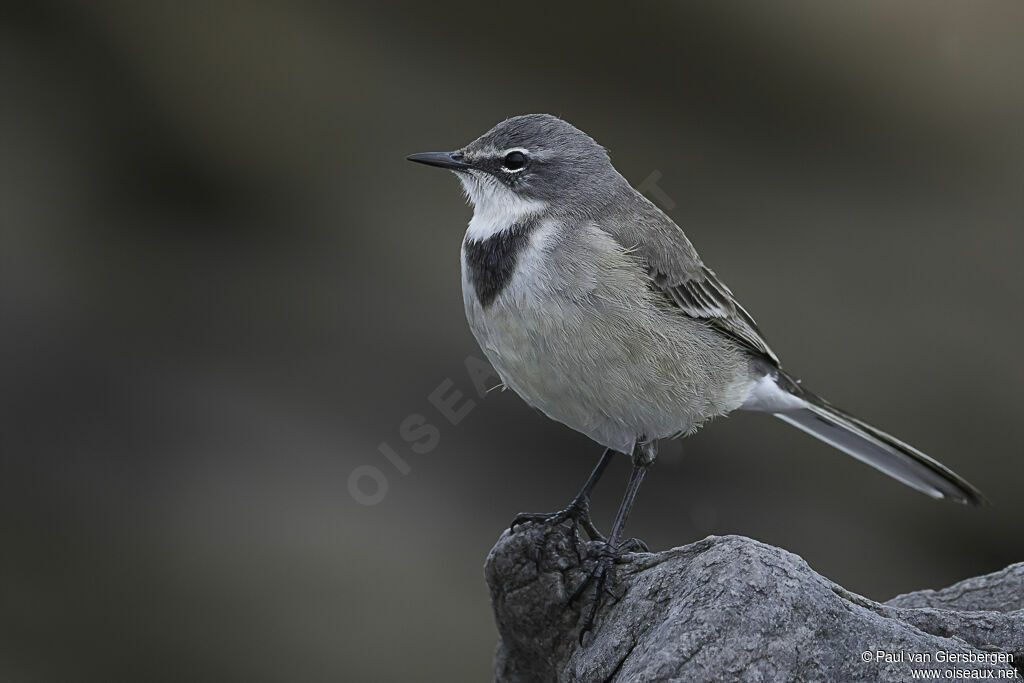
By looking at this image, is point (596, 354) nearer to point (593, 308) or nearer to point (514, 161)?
point (593, 308)

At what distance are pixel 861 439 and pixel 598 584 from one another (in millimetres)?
2195

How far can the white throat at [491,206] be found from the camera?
4.87 meters

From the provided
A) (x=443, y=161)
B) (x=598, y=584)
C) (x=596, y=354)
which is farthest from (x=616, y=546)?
(x=443, y=161)

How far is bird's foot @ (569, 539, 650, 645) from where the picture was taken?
172 inches

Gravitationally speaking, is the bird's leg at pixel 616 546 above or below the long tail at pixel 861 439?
below

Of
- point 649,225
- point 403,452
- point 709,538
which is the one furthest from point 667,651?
point 403,452

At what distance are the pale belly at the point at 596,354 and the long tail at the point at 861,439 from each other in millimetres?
849

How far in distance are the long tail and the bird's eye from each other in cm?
188

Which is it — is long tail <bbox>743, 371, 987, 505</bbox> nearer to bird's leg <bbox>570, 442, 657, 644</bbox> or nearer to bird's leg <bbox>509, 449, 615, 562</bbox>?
bird's leg <bbox>570, 442, 657, 644</bbox>

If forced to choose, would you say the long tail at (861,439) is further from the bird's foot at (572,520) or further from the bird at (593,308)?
the bird's foot at (572,520)

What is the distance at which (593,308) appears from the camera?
4.50 m

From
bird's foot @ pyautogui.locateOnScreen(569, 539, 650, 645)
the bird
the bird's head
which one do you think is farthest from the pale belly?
bird's foot @ pyautogui.locateOnScreen(569, 539, 650, 645)

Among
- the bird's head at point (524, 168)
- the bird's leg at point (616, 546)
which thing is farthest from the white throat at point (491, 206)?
the bird's leg at point (616, 546)

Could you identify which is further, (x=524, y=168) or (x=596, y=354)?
(x=524, y=168)
